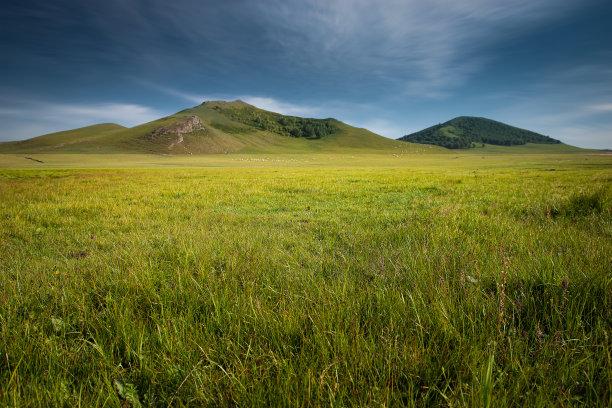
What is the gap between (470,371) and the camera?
1.44 m

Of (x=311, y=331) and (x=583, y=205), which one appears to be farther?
(x=583, y=205)

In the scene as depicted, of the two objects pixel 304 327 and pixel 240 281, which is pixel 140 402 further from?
pixel 240 281

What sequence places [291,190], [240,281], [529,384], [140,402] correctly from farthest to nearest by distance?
1. [291,190]
2. [240,281]
3. [140,402]
4. [529,384]

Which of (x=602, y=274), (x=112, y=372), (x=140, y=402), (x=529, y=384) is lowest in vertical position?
(x=140, y=402)

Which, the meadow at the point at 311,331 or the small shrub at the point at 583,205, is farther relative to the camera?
the small shrub at the point at 583,205

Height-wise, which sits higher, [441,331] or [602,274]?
[602,274]

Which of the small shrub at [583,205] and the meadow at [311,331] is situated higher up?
the small shrub at [583,205]

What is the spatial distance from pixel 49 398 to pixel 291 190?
11.2 meters

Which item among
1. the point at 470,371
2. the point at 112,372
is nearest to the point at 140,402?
the point at 112,372

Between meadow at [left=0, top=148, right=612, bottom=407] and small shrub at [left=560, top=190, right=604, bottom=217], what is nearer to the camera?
meadow at [left=0, top=148, right=612, bottom=407]

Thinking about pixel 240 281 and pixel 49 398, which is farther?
pixel 240 281

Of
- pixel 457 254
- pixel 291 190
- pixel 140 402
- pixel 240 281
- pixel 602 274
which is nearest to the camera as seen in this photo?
pixel 140 402

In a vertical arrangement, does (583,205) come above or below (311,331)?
above

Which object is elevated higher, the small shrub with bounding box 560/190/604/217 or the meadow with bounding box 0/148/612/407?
the small shrub with bounding box 560/190/604/217
